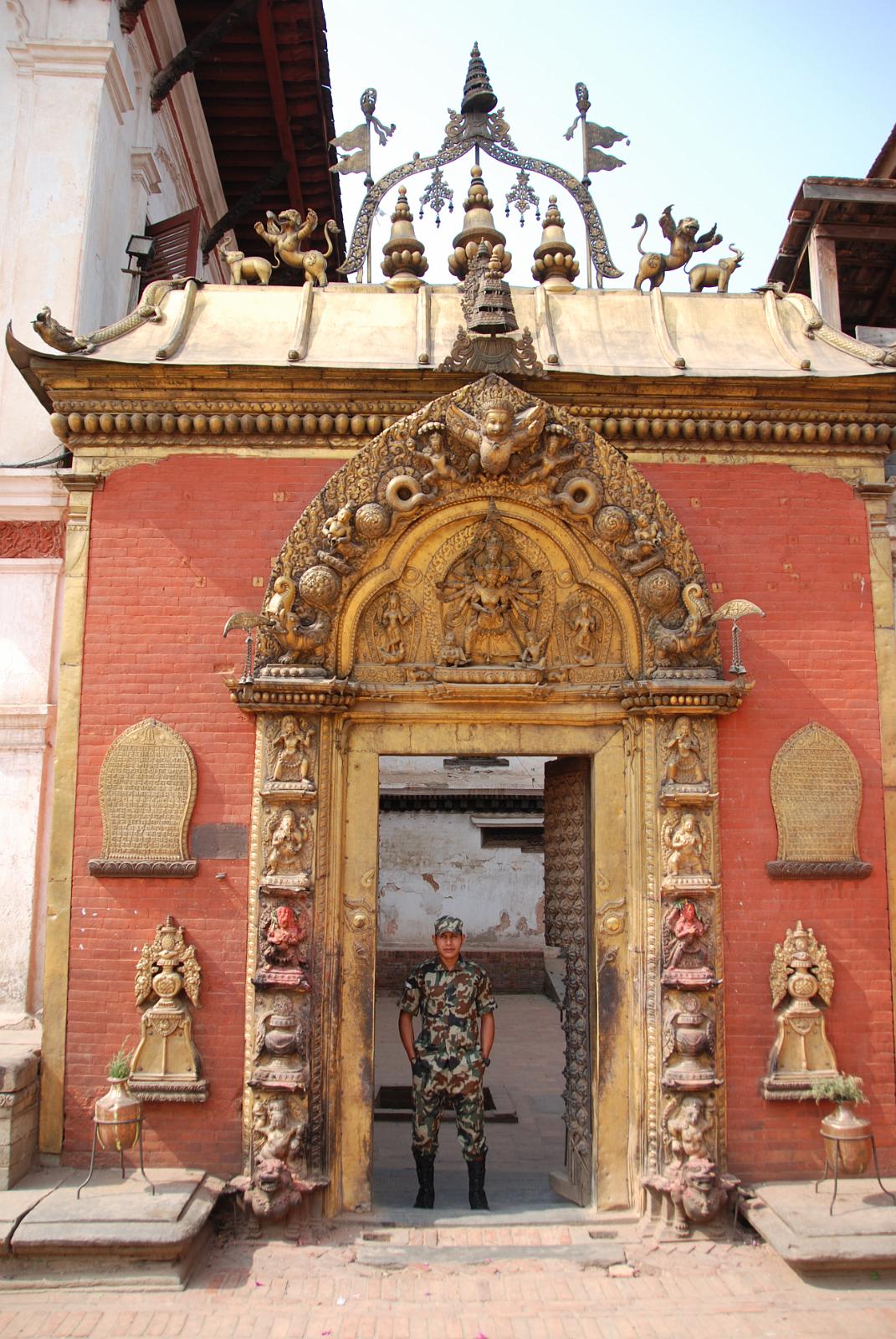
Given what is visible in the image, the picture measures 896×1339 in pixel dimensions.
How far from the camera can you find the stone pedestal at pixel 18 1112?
5.53 metres

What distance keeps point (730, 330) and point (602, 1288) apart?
6.22m

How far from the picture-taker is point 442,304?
292 inches

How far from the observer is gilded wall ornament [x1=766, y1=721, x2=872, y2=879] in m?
6.21

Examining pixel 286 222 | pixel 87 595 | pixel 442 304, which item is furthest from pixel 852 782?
pixel 286 222

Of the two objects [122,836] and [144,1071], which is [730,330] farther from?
[144,1071]

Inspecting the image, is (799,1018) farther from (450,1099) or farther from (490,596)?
(490,596)

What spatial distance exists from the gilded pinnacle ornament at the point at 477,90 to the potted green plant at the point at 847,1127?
8.03 m

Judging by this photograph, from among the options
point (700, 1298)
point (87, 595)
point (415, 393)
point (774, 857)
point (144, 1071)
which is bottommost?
point (700, 1298)

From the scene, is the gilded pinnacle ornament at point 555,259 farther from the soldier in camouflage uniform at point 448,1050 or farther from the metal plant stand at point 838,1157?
the metal plant stand at point 838,1157

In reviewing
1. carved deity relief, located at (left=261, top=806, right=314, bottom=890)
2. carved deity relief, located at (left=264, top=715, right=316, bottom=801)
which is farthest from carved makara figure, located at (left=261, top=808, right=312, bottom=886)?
carved deity relief, located at (left=264, top=715, right=316, bottom=801)

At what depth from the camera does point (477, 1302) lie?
5.09 m

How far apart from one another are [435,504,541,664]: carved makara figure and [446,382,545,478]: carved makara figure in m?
0.37

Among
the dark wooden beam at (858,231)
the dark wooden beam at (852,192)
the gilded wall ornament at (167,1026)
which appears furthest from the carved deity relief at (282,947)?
the dark wooden beam at (858,231)

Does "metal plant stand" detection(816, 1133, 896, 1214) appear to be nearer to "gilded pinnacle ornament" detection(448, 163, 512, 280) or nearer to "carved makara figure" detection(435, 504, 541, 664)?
"carved makara figure" detection(435, 504, 541, 664)
